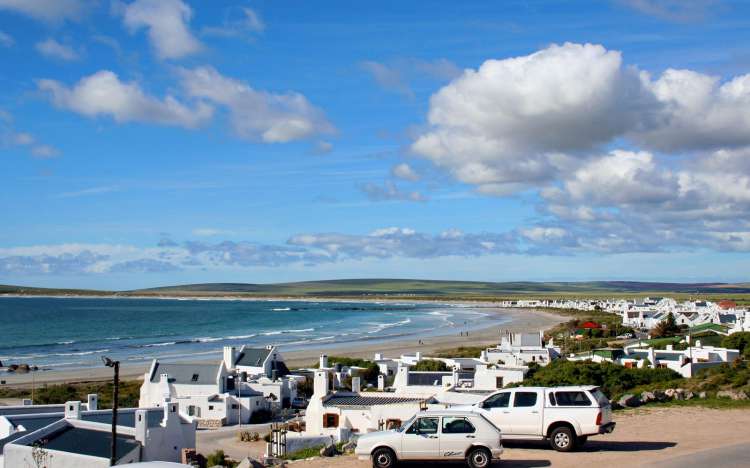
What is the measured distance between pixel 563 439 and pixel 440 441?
3308mm

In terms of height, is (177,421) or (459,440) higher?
(459,440)

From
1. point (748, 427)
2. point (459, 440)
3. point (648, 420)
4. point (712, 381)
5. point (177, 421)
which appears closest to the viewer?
point (459, 440)

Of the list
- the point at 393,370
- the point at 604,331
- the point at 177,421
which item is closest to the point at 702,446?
the point at 177,421

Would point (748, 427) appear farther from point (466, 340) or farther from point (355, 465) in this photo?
point (466, 340)

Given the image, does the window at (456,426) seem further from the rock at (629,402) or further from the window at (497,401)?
the rock at (629,402)

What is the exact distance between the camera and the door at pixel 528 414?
1653cm

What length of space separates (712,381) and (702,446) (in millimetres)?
14150

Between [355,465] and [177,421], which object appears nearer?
[355,465]

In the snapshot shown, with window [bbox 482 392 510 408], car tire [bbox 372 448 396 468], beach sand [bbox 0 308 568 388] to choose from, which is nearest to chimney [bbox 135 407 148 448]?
car tire [bbox 372 448 396 468]

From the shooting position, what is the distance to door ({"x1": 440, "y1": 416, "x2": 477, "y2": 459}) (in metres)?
14.5

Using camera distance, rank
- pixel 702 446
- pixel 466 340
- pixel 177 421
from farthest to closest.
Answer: pixel 466 340
pixel 177 421
pixel 702 446

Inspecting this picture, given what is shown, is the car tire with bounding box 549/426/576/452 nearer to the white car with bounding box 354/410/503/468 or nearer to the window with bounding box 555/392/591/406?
the window with bounding box 555/392/591/406

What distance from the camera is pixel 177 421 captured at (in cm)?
2725

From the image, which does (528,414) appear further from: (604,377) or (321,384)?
(604,377)
